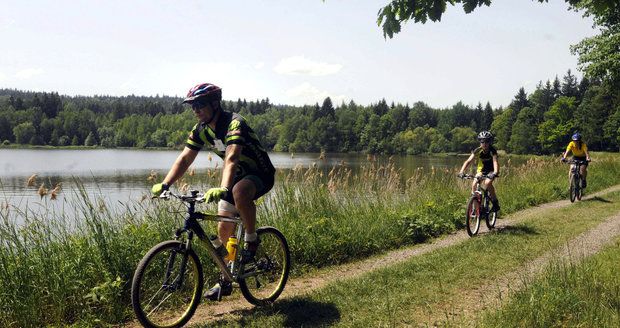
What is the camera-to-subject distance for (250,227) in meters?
4.85

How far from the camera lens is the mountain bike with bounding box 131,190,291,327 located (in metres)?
4.33

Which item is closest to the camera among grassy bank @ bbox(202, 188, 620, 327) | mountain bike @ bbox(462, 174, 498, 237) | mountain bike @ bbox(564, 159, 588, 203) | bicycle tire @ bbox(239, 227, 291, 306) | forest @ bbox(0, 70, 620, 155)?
grassy bank @ bbox(202, 188, 620, 327)

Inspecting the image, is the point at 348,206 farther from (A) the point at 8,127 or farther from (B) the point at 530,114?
(A) the point at 8,127

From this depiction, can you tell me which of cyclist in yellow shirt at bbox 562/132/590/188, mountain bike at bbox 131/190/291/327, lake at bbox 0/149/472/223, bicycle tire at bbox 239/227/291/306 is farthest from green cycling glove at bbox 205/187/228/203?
cyclist in yellow shirt at bbox 562/132/590/188

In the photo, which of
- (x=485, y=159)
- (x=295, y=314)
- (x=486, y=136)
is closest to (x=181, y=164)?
(x=295, y=314)

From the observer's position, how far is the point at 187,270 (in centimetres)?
468

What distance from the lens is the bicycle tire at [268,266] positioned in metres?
5.18

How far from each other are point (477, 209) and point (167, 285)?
738 centimetres

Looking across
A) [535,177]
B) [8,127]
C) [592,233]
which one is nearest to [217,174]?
[592,233]

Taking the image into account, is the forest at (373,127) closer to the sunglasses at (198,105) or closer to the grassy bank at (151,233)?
the grassy bank at (151,233)

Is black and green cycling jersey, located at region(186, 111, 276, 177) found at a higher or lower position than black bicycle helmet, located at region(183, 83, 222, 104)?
lower

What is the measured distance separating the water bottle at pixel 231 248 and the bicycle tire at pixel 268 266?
0.90ft

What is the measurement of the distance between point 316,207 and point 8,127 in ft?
424

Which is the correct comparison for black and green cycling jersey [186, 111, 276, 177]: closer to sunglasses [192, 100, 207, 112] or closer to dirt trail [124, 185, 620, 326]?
sunglasses [192, 100, 207, 112]
